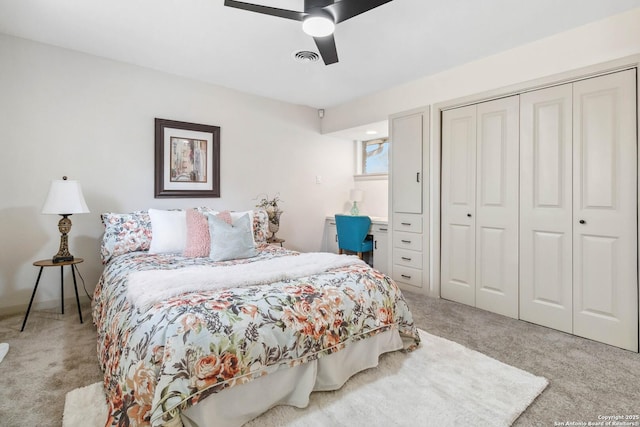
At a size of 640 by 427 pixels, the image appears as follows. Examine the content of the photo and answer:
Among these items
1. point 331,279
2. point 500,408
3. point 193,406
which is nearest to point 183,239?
point 331,279

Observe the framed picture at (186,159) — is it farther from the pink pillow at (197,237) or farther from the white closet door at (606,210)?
the white closet door at (606,210)

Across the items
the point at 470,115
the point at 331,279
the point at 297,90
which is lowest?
the point at 331,279

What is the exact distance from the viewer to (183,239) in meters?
2.74

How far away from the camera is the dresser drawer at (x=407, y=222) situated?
11.4 ft

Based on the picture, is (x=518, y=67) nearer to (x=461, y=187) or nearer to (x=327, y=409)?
(x=461, y=187)

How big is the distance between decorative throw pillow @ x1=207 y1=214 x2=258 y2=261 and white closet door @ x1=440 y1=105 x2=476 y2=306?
1940mm

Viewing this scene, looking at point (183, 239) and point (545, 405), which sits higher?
point (183, 239)

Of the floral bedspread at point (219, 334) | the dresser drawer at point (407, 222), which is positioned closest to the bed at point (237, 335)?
the floral bedspread at point (219, 334)

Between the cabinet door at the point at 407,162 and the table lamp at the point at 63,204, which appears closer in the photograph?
the table lamp at the point at 63,204

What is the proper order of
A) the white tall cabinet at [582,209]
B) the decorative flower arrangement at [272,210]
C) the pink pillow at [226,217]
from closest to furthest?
the white tall cabinet at [582,209]
the pink pillow at [226,217]
the decorative flower arrangement at [272,210]

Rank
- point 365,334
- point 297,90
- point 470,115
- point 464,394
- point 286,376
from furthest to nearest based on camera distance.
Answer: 1. point 297,90
2. point 470,115
3. point 365,334
4. point 464,394
5. point 286,376

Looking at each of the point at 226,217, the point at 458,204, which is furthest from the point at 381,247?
the point at 226,217

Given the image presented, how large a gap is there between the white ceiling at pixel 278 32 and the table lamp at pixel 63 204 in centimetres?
122

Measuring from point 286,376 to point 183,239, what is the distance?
1.68 meters
